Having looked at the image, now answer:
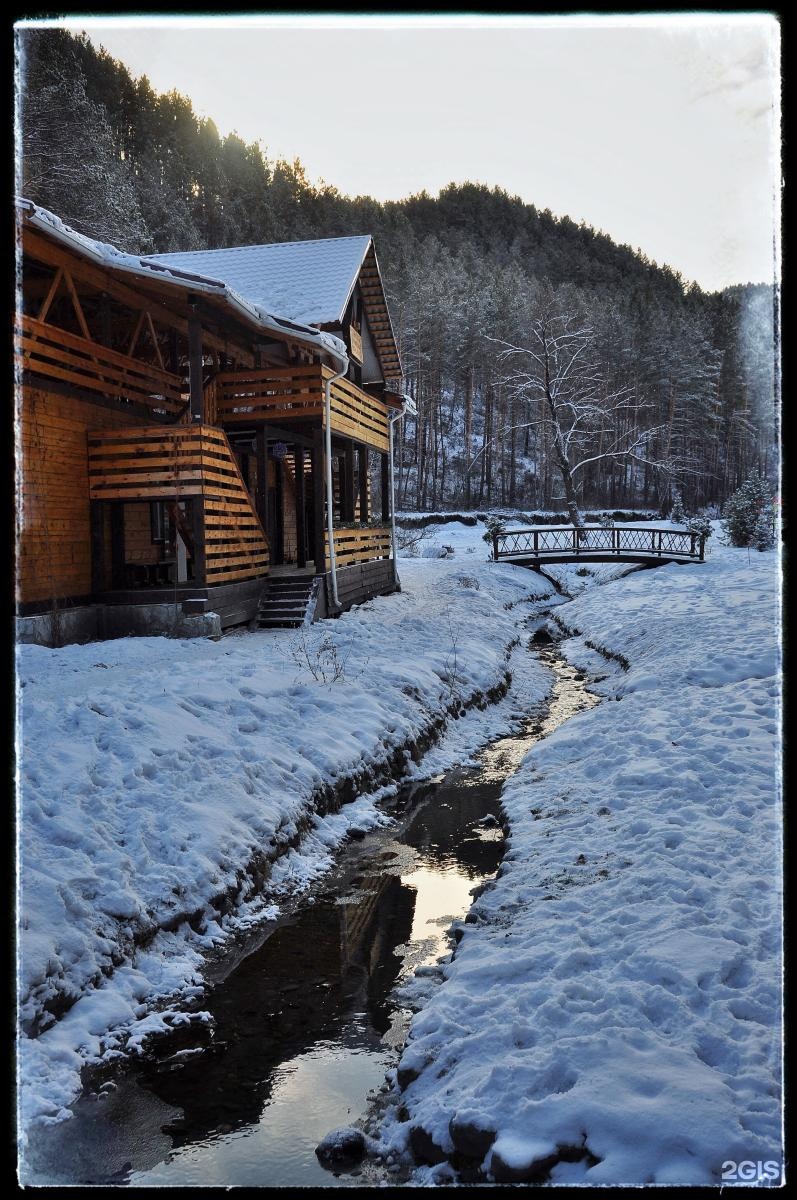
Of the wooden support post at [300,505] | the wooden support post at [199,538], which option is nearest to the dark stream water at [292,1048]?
the wooden support post at [199,538]

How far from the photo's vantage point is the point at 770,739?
27.4ft

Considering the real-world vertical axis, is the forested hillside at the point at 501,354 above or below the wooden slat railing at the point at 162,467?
above

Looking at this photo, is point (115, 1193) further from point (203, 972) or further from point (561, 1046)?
point (203, 972)

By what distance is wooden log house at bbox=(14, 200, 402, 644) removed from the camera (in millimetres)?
11828

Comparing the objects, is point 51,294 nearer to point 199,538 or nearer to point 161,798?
point 199,538

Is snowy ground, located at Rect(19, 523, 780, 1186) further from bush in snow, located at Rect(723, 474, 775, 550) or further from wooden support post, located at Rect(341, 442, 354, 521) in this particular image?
bush in snow, located at Rect(723, 474, 775, 550)

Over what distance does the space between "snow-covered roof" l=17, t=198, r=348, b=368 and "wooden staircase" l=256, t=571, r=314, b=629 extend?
15.2 feet

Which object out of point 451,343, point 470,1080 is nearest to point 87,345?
point 470,1080

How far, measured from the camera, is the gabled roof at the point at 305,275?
18.0m

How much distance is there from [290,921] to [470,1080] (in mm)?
2692

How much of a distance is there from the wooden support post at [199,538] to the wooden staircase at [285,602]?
2.13 meters

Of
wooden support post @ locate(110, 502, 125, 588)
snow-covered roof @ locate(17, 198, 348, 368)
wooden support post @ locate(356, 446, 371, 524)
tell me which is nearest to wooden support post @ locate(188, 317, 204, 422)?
snow-covered roof @ locate(17, 198, 348, 368)

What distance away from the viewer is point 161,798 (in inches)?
265

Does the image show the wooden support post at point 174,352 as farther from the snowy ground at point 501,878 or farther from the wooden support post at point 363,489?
the snowy ground at point 501,878
